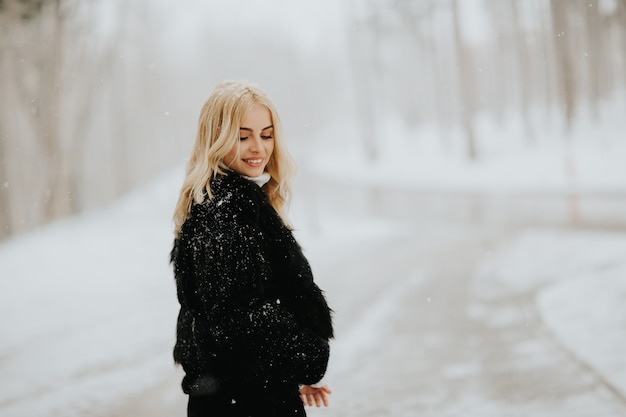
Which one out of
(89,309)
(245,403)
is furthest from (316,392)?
(89,309)

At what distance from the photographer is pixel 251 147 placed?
189cm

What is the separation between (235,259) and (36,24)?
35.1ft

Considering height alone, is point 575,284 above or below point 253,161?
below

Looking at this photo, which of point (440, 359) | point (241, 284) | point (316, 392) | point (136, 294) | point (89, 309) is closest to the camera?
point (241, 284)

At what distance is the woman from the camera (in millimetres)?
1697

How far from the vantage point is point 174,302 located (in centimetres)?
665

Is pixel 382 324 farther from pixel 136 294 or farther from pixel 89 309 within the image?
pixel 89 309

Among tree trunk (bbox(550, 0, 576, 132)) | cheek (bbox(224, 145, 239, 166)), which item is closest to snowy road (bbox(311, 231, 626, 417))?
cheek (bbox(224, 145, 239, 166))

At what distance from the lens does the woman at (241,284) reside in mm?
1697

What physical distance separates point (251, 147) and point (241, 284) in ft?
1.59

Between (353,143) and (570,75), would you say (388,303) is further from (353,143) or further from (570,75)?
(353,143)

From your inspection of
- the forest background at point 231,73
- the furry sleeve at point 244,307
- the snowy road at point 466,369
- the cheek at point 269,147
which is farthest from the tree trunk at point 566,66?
the furry sleeve at point 244,307

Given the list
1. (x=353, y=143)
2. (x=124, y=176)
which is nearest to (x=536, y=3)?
(x=353, y=143)

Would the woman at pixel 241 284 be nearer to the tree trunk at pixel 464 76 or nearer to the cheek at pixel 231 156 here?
the cheek at pixel 231 156
